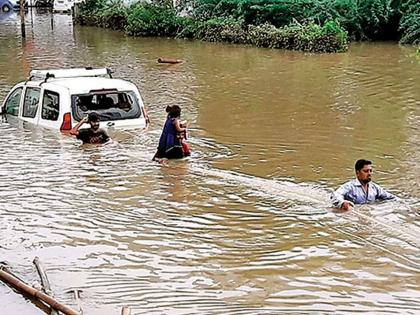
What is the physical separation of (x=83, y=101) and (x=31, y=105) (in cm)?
136

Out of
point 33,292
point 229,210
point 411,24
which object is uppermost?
point 411,24

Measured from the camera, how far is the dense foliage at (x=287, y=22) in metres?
31.3

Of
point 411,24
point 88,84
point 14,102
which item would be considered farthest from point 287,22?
point 88,84

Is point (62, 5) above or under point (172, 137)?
above

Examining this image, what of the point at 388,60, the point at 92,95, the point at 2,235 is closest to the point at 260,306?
the point at 2,235

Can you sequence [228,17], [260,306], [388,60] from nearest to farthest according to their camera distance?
1. [260,306]
2. [388,60]
3. [228,17]

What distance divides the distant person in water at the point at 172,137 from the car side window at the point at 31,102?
106 inches

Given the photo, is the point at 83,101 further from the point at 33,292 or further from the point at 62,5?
the point at 62,5

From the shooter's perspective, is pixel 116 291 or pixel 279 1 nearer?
pixel 116 291

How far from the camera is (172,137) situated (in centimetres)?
1204

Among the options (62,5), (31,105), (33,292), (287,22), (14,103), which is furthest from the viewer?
(62,5)

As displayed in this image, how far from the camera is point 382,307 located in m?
6.36

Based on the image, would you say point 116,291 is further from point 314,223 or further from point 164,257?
point 314,223

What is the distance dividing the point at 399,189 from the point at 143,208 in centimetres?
337
